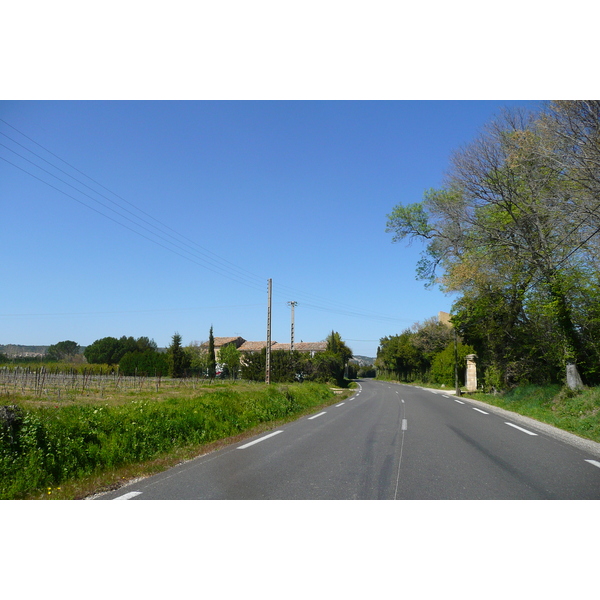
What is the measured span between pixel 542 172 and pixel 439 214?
6.28m

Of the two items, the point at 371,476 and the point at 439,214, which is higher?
the point at 439,214

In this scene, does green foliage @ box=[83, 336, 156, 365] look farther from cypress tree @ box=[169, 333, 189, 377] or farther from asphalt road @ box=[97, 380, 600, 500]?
asphalt road @ box=[97, 380, 600, 500]

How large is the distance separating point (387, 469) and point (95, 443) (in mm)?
4859

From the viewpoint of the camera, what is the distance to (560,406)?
16.7 m

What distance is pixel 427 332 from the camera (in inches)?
2564

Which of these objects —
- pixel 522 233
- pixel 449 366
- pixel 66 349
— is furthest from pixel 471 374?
pixel 66 349

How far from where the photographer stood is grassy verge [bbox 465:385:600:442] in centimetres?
1189

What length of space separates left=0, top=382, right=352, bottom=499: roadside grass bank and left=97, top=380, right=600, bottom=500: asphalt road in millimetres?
740

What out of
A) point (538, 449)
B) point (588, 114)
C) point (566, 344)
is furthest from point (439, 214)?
point (538, 449)

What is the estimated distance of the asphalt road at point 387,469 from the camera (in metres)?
5.38

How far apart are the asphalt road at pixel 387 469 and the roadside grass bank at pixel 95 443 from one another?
740 millimetres

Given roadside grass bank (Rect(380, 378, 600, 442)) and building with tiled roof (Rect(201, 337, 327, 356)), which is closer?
roadside grass bank (Rect(380, 378, 600, 442))

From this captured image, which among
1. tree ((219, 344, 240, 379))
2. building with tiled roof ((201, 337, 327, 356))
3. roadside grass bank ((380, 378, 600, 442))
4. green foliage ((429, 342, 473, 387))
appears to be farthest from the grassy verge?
building with tiled roof ((201, 337, 327, 356))
